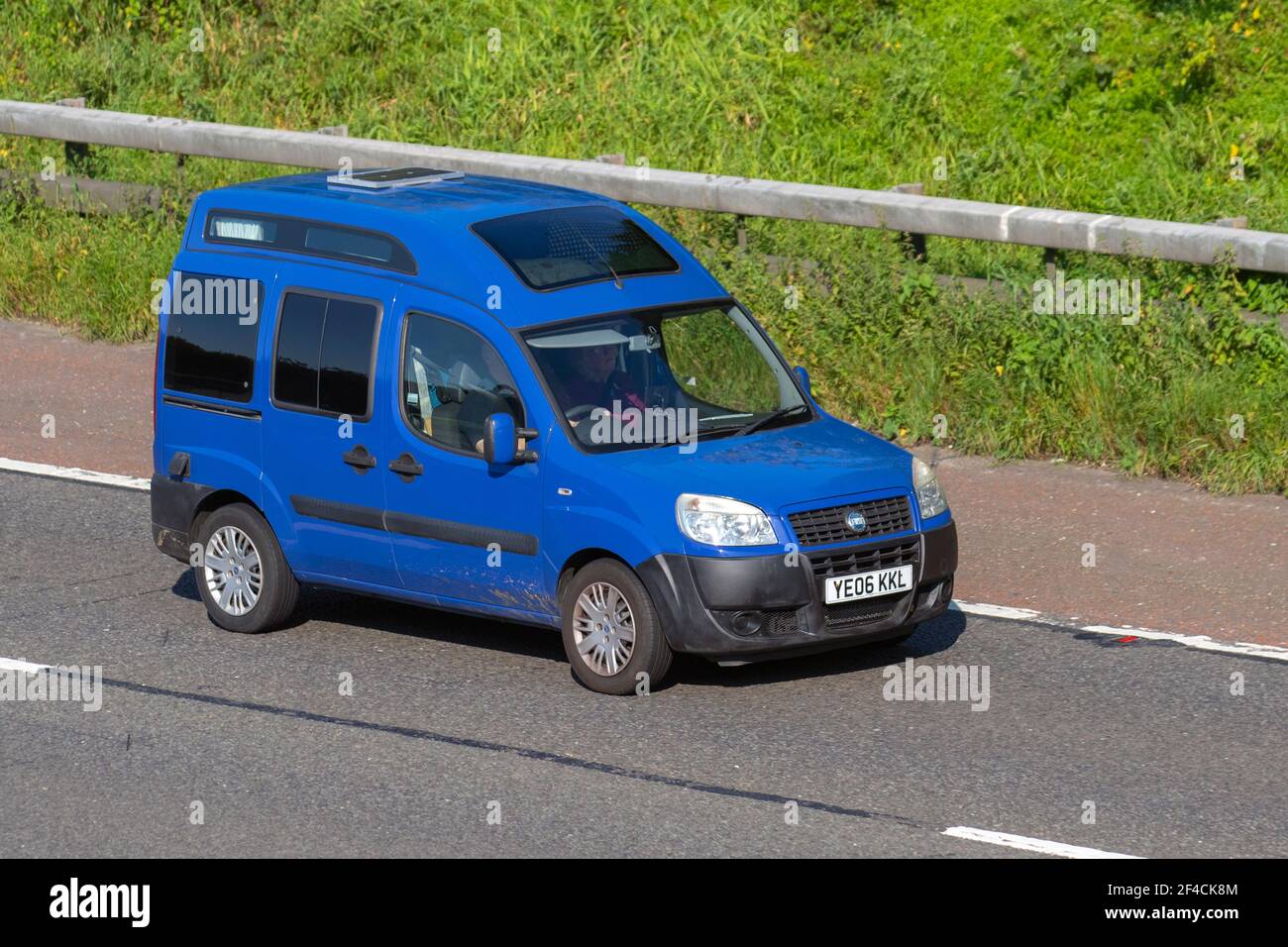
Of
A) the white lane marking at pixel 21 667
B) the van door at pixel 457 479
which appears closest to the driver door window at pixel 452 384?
the van door at pixel 457 479

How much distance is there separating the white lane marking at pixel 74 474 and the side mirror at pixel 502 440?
14.3 ft

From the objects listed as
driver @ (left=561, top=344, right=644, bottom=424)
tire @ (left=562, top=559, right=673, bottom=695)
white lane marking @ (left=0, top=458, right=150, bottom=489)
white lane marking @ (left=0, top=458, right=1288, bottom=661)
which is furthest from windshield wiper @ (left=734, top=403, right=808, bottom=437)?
white lane marking @ (left=0, top=458, right=150, bottom=489)

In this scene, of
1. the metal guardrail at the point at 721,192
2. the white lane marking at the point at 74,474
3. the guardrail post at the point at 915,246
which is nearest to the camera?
the metal guardrail at the point at 721,192

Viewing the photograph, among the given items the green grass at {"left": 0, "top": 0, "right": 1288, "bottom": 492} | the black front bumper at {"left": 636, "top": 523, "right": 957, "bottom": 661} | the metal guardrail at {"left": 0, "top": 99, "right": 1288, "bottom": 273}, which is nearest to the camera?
the black front bumper at {"left": 636, "top": 523, "right": 957, "bottom": 661}

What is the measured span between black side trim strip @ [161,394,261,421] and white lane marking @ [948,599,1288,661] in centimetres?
344

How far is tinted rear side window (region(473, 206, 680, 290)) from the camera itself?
9828 mm

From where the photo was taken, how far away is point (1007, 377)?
1344 centimetres

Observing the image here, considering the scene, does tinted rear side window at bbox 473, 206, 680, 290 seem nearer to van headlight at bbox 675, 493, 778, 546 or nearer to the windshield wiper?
the windshield wiper

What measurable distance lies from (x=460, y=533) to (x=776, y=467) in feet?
4.64

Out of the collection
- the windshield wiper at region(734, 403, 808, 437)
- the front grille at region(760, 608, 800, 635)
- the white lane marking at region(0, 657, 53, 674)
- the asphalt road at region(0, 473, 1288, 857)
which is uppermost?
the windshield wiper at region(734, 403, 808, 437)

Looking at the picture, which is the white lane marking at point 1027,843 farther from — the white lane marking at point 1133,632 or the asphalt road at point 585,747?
the white lane marking at point 1133,632

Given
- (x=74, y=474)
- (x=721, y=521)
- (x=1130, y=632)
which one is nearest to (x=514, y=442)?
(x=721, y=521)

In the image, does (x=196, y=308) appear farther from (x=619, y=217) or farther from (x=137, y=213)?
(x=137, y=213)

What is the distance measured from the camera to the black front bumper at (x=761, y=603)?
902 centimetres
